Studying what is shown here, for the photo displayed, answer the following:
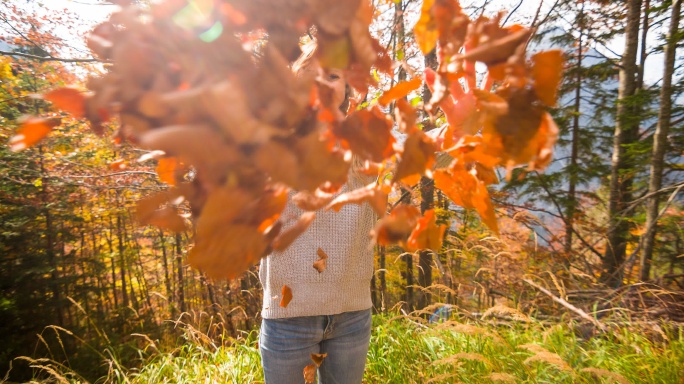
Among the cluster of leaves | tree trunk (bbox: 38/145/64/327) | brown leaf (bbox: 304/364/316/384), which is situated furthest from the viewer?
tree trunk (bbox: 38/145/64/327)

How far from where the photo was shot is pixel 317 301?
1.33 meters

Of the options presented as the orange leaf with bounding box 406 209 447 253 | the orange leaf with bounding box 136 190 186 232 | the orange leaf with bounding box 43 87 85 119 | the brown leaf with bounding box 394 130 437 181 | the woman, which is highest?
the orange leaf with bounding box 43 87 85 119

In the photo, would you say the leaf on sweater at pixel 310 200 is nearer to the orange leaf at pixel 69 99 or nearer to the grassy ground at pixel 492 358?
the orange leaf at pixel 69 99

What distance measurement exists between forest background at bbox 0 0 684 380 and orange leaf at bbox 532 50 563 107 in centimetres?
248

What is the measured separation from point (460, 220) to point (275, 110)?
21.6 feet

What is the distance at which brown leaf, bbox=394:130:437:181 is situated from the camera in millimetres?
347

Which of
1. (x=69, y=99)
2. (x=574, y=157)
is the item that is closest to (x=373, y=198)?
(x=69, y=99)

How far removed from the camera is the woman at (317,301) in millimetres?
1331

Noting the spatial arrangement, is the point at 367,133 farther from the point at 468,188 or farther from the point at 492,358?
the point at 492,358

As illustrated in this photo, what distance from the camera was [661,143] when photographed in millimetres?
3273

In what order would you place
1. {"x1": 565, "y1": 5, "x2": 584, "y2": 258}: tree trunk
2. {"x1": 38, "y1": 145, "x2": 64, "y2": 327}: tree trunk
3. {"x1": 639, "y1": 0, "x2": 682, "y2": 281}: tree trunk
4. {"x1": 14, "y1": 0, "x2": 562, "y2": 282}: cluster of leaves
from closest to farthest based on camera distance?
{"x1": 14, "y1": 0, "x2": 562, "y2": 282}: cluster of leaves, {"x1": 639, "y1": 0, "x2": 682, "y2": 281}: tree trunk, {"x1": 565, "y1": 5, "x2": 584, "y2": 258}: tree trunk, {"x1": 38, "y1": 145, "x2": 64, "y2": 327}: tree trunk

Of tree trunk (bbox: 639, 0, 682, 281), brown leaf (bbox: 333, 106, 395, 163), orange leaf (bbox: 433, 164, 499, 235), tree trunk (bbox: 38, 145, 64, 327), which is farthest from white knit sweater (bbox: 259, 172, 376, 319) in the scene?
tree trunk (bbox: 38, 145, 64, 327)

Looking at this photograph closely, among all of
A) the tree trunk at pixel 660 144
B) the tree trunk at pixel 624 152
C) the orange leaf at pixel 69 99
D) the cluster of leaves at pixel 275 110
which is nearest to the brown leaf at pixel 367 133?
the cluster of leaves at pixel 275 110

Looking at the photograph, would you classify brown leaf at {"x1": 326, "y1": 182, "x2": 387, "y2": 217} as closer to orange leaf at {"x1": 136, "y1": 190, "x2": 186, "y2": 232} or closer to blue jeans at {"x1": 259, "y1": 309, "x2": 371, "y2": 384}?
orange leaf at {"x1": 136, "y1": 190, "x2": 186, "y2": 232}
